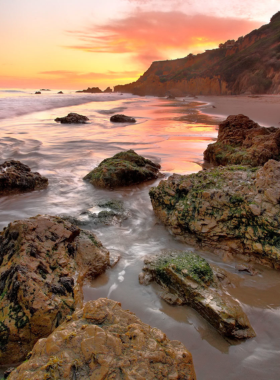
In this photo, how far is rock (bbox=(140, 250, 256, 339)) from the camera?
1758 millimetres

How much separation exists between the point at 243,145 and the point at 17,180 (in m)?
4.38

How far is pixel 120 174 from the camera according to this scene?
187 inches

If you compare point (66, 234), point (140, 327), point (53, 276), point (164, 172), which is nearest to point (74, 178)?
point (164, 172)

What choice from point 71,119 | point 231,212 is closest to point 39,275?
point 231,212

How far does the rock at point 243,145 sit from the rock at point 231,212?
156 centimetres

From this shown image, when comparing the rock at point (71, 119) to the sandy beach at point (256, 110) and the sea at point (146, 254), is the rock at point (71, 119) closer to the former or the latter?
the sea at point (146, 254)

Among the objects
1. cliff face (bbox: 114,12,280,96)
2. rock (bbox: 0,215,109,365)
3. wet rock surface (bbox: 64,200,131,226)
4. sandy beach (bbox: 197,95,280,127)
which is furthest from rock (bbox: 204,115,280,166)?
cliff face (bbox: 114,12,280,96)

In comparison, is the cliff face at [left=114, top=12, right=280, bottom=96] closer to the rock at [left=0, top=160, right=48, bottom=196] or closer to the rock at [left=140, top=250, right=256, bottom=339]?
the rock at [left=0, top=160, right=48, bottom=196]

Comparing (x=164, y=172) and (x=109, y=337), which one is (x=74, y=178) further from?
(x=109, y=337)

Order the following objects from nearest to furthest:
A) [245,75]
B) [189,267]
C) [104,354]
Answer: [104,354] → [189,267] → [245,75]

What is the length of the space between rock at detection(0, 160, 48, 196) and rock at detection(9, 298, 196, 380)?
3.59m

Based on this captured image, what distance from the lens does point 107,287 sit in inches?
89.7

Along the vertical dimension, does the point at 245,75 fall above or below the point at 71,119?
above

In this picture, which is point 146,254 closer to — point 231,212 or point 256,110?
point 231,212
